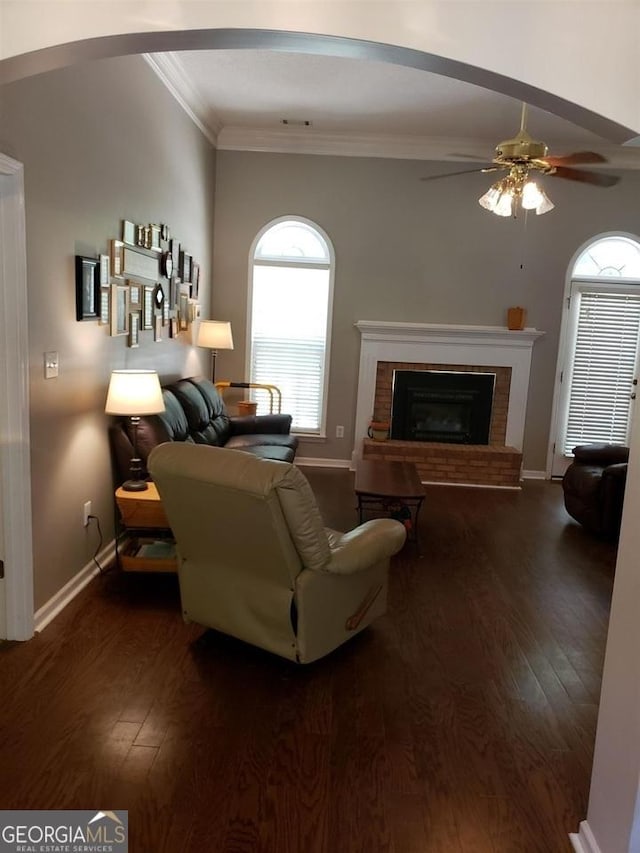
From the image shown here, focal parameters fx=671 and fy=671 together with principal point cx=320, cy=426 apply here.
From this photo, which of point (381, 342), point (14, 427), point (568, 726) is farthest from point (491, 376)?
point (14, 427)

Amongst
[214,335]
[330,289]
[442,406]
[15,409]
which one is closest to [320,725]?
[15,409]

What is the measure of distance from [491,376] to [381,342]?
46.6 inches

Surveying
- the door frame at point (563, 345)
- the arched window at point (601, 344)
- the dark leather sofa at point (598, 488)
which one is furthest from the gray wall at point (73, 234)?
the arched window at point (601, 344)

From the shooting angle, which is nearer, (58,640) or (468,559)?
(58,640)

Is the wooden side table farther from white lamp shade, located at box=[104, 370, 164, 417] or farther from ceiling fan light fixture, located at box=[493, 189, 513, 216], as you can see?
ceiling fan light fixture, located at box=[493, 189, 513, 216]

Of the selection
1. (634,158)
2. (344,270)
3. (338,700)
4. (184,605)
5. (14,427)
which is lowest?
(338,700)

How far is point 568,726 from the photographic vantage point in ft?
8.70

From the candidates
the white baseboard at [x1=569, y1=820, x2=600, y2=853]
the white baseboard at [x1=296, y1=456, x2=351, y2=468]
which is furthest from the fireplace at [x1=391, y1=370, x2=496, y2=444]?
the white baseboard at [x1=569, y1=820, x2=600, y2=853]

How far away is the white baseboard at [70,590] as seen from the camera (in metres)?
3.24

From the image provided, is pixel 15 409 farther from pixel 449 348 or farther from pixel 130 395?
pixel 449 348

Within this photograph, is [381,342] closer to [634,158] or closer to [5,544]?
[634,158]

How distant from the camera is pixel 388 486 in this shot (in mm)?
4633

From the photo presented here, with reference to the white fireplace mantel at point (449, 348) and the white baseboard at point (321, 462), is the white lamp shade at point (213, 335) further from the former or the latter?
the white baseboard at point (321, 462)

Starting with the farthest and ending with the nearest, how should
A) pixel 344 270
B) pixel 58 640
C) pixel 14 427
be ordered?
pixel 344 270, pixel 58 640, pixel 14 427
